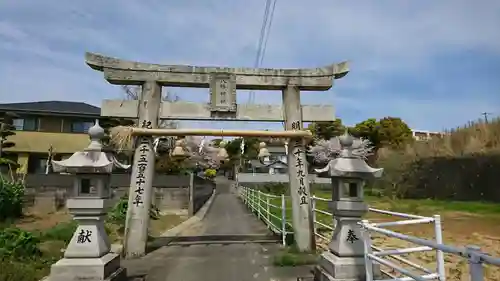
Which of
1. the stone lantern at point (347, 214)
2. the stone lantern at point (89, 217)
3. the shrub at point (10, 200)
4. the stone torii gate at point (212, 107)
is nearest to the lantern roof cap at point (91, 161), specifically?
the stone lantern at point (89, 217)

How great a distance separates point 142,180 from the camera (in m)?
8.81

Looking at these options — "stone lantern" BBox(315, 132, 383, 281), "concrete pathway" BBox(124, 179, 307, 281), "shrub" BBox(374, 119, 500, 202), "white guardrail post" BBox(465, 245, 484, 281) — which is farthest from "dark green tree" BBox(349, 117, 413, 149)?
"white guardrail post" BBox(465, 245, 484, 281)

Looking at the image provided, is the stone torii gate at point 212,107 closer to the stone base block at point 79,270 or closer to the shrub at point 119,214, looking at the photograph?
the stone base block at point 79,270

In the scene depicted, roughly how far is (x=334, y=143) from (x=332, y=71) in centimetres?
3461

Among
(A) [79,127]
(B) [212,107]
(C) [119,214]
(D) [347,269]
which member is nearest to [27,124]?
(A) [79,127]

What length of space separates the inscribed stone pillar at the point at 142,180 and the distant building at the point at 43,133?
1992 cm

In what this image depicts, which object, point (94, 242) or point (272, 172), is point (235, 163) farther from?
point (94, 242)

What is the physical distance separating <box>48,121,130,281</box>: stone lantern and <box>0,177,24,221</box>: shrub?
10217 mm

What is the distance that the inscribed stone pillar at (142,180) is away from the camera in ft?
28.1

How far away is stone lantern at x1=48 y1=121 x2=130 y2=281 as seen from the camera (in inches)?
219

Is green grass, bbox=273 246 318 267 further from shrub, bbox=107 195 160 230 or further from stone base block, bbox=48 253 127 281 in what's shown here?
shrub, bbox=107 195 160 230

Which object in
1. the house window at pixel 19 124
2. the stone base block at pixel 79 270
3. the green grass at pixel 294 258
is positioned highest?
the house window at pixel 19 124

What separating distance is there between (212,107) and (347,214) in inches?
185

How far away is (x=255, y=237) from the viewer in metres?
11.4
